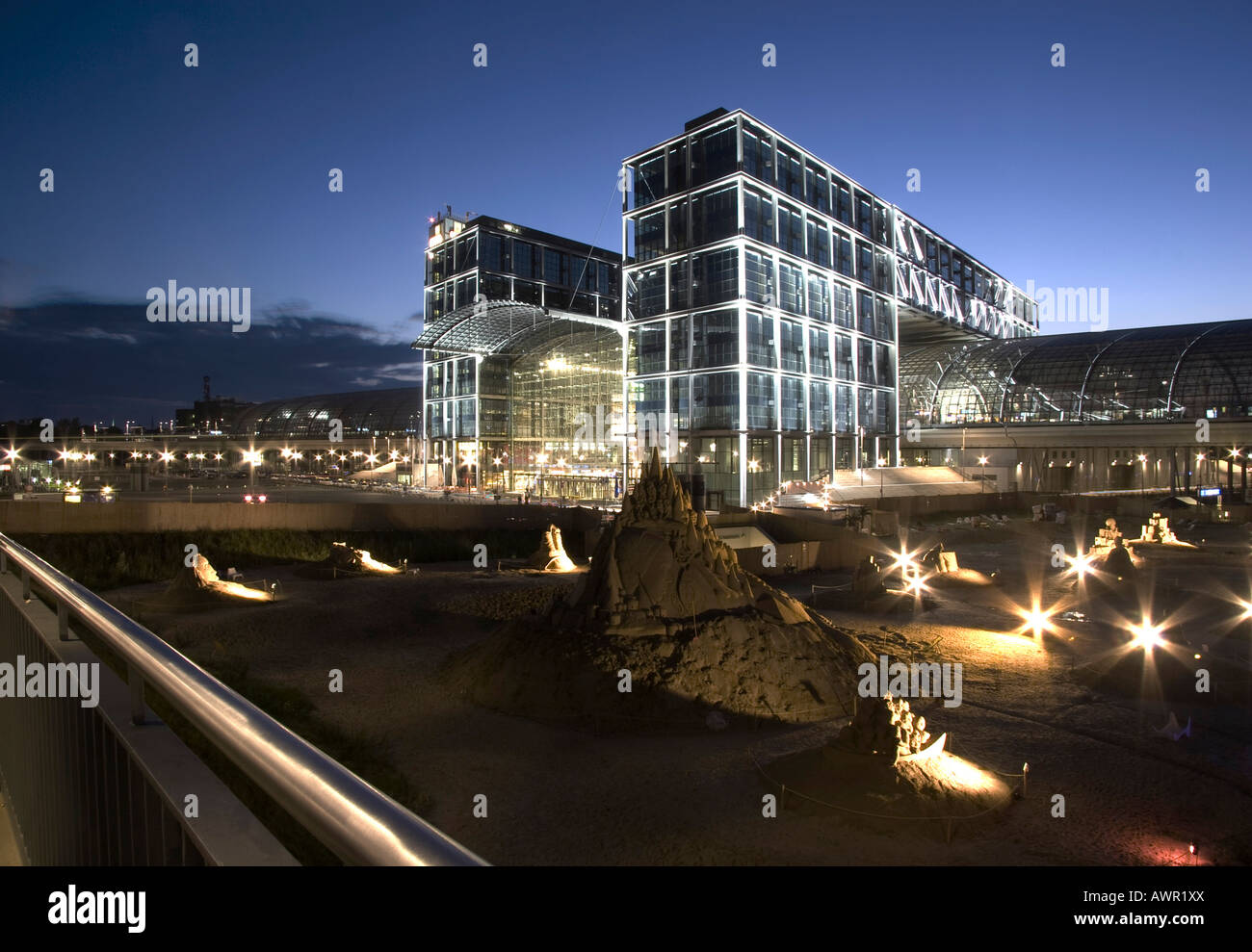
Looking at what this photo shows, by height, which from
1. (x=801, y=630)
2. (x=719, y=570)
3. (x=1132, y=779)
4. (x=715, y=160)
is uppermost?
(x=715, y=160)

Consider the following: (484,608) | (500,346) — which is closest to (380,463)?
(500,346)

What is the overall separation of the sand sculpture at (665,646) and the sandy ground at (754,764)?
63 cm

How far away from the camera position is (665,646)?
50.3ft

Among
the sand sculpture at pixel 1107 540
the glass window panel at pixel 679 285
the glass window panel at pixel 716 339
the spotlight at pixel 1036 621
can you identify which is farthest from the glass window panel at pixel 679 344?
the spotlight at pixel 1036 621

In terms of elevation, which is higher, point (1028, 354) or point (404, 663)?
point (1028, 354)

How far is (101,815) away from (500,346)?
76374mm

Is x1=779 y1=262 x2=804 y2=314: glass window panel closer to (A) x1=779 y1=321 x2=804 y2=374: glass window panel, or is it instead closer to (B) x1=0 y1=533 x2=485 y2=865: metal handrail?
(A) x1=779 y1=321 x2=804 y2=374: glass window panel

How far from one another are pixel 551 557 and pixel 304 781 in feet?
100

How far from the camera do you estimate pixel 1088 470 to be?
82062 millimetres

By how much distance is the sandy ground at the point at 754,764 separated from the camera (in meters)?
9.66

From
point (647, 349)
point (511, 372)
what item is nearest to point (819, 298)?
point (647, 349)

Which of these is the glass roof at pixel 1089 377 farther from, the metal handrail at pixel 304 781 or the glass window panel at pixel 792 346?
the metal handrail at pixel 304 781

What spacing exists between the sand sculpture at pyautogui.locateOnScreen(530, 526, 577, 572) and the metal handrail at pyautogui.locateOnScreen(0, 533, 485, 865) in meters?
29.1
